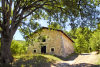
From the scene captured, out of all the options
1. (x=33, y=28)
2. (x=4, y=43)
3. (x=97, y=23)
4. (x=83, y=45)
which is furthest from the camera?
(x=83, y=45)

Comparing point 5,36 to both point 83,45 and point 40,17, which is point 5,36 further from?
point 83,45

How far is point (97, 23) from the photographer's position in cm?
752

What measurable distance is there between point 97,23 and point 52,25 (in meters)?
5.45

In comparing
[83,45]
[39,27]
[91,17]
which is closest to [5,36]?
[39,27]

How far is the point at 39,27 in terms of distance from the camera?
1132 cm

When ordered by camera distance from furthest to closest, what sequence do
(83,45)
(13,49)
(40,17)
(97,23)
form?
(83,45) → (13,49) → (40,17) → (97,23)

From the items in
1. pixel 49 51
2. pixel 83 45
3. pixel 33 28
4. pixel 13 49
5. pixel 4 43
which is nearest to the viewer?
pixel 4 43

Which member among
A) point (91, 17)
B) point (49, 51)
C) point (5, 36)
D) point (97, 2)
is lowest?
point (49, 51)

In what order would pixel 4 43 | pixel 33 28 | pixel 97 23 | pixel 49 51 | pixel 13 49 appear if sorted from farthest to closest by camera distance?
pixel 13 49
pixel 49 51
pixel 33 28
pixel 4 43
pixel 97 23

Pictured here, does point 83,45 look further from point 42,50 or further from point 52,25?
point 52,25

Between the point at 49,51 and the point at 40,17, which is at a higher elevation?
the point at 40,17

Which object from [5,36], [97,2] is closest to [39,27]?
[5,36]

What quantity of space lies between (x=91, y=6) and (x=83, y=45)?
635 inches

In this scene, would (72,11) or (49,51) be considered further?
(49,51)
